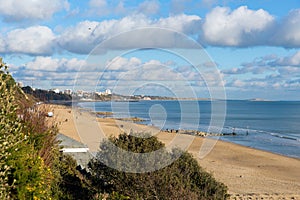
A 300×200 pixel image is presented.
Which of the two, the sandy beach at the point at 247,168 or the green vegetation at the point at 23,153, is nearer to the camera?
the green vegetation at the point at 23,153

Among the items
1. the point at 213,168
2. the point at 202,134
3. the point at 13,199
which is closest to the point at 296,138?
the point at 202,134

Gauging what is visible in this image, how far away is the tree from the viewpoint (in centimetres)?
769

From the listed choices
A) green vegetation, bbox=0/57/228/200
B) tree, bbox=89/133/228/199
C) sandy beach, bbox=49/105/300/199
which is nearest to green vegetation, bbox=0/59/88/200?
green vegetation, bbox=0/57/228/200

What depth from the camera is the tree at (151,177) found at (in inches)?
303

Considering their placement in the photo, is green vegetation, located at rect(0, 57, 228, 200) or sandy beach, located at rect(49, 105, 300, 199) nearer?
green vegetation, located at rect(0, 57, 228, 200)

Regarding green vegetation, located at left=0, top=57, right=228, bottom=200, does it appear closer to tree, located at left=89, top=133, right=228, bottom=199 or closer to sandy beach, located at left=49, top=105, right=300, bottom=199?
tree, located at left=89, top=133, right=228, bottom=199

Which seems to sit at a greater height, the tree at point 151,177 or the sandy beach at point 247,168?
the tree at point 151,177

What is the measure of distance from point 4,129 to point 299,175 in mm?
22187

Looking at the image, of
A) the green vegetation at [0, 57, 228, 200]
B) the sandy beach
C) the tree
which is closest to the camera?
the green vegetation at [0, 57, 228, 200]

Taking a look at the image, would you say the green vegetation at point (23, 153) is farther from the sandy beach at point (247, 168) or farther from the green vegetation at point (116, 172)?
the sandy beach at point (247, 168)

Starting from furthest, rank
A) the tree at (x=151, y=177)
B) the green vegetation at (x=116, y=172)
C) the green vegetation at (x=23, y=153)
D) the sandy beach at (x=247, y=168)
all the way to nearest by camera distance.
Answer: the sandy beach at (x=247, y=168), the tree at (x=151, y=177), the green vegetation at (x=116, y=172), the green vegetation at (x=23, y=153)

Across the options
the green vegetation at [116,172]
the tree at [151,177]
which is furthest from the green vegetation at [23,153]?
the tree at [151,177]

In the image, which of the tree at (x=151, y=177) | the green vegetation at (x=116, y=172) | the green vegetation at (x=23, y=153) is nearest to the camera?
the green vegetation at (x=23, y=153)

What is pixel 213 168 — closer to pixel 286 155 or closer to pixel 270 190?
pixel 270 190
